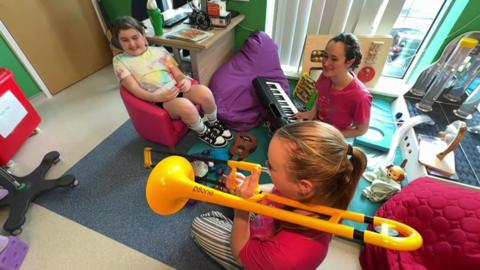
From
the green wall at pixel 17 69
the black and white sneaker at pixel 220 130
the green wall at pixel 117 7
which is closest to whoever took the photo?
the black and white sneaker at pixel 220 130

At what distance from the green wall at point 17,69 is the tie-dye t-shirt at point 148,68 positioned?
1.20m

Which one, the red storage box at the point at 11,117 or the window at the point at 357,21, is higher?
the window at the point at 357,21

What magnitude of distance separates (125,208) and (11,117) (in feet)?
3.57

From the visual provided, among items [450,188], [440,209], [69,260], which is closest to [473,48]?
[450,188]

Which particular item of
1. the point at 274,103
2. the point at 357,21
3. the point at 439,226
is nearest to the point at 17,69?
the point at 274,103

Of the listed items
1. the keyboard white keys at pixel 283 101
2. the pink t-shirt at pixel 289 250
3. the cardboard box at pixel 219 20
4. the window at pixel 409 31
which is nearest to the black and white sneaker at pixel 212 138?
the keyboard white keys at pixel 283 101

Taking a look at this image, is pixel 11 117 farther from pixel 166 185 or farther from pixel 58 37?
pixel 166 185

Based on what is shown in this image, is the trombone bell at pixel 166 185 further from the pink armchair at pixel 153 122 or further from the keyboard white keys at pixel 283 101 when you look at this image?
the keyboard white keys at pixel 283 101

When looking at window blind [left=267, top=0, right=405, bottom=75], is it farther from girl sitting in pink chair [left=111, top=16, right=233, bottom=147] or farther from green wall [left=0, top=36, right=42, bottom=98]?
green wall [left=0, top=36, right=42, bottom=98]

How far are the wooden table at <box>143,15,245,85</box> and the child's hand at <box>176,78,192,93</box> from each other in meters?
0.12

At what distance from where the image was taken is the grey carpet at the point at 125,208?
1.32 meters

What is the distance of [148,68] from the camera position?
1.70 meters

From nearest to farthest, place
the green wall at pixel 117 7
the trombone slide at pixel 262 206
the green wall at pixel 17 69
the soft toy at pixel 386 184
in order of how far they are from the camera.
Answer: the trombone slide at pixel 262 206 → the soft toy at pixel 386 184 → the green wall at pixel 17 69 → the green wall at pixel 117 7

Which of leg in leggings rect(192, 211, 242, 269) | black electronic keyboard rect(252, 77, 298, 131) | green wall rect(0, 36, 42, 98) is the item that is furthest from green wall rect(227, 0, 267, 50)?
green wall rect(0, 36, 42, 98)
